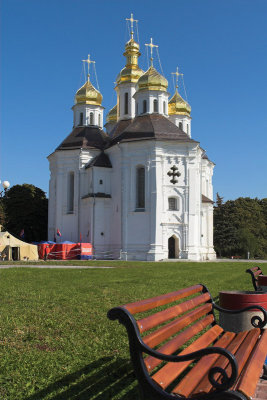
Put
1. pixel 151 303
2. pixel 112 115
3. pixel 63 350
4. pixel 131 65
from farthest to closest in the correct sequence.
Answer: pixel 112 115, pixel 131 65, pixel 63 350, pixel 151 303

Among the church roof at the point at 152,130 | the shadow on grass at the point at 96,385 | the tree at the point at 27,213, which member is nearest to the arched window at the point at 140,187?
the church roof at the point at 152,130

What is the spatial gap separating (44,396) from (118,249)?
35.6m

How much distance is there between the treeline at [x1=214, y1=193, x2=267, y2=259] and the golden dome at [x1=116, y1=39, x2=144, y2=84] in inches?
1040

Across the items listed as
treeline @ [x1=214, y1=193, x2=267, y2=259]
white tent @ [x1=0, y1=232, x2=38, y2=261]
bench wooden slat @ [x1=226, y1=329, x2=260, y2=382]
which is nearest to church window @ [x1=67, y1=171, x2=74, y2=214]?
white tent @ [x1=0, y1=232, x2=38, y2=261]

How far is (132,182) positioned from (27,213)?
21.0 meters

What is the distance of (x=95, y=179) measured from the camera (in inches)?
1654

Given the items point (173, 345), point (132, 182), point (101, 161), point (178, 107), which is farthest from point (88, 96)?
point (173, 345)

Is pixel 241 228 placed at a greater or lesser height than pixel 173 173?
lesser

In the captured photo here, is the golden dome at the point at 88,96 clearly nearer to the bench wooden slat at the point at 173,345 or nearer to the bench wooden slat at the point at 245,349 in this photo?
the bench wooden slat at the point at 173,345

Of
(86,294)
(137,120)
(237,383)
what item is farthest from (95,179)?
(237,383)

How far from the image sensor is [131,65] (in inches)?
1962

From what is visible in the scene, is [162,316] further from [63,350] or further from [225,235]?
[225,235]

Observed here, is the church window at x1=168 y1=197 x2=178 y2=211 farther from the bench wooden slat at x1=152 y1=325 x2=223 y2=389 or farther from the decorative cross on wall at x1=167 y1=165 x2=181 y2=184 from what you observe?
the bench wooden slat at x1=152 y1=325 x2=223 y2=389

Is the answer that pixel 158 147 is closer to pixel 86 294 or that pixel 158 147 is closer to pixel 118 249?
pixel 118 249
